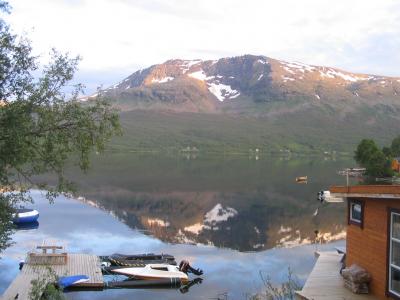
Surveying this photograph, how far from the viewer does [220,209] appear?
76.5m

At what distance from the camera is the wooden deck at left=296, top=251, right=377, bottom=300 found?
21.9m

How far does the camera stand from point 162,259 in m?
41.0

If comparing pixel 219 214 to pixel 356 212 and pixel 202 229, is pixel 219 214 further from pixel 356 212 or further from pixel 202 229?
pixel 356 212

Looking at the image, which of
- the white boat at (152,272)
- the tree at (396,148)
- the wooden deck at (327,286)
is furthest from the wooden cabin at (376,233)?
the tree at (396,148)

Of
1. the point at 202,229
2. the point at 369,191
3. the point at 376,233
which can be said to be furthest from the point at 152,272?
the point at 202,229

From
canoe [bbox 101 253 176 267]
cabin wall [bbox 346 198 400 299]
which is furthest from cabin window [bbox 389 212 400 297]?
canoe [bbox 101 253 176 267]

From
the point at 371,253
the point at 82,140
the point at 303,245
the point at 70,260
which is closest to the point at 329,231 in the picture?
the point at 303,245

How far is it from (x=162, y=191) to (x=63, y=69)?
7892 centimetres

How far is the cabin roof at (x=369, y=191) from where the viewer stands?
19464 millimetres

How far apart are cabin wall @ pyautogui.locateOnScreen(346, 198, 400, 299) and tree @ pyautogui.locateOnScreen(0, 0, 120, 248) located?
35.1 feet

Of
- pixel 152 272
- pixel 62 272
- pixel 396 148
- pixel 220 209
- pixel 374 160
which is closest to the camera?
pixel 62 272

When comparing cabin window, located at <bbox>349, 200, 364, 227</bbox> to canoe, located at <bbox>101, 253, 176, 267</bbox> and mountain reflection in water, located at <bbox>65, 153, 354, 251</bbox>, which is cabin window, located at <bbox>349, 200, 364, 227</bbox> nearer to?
canoe, located at <bbox>101, 253, 176, 267</bbox>

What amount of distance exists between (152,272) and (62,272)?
19.4 feet

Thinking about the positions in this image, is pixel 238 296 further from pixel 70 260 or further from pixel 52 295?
pixel 52 295
